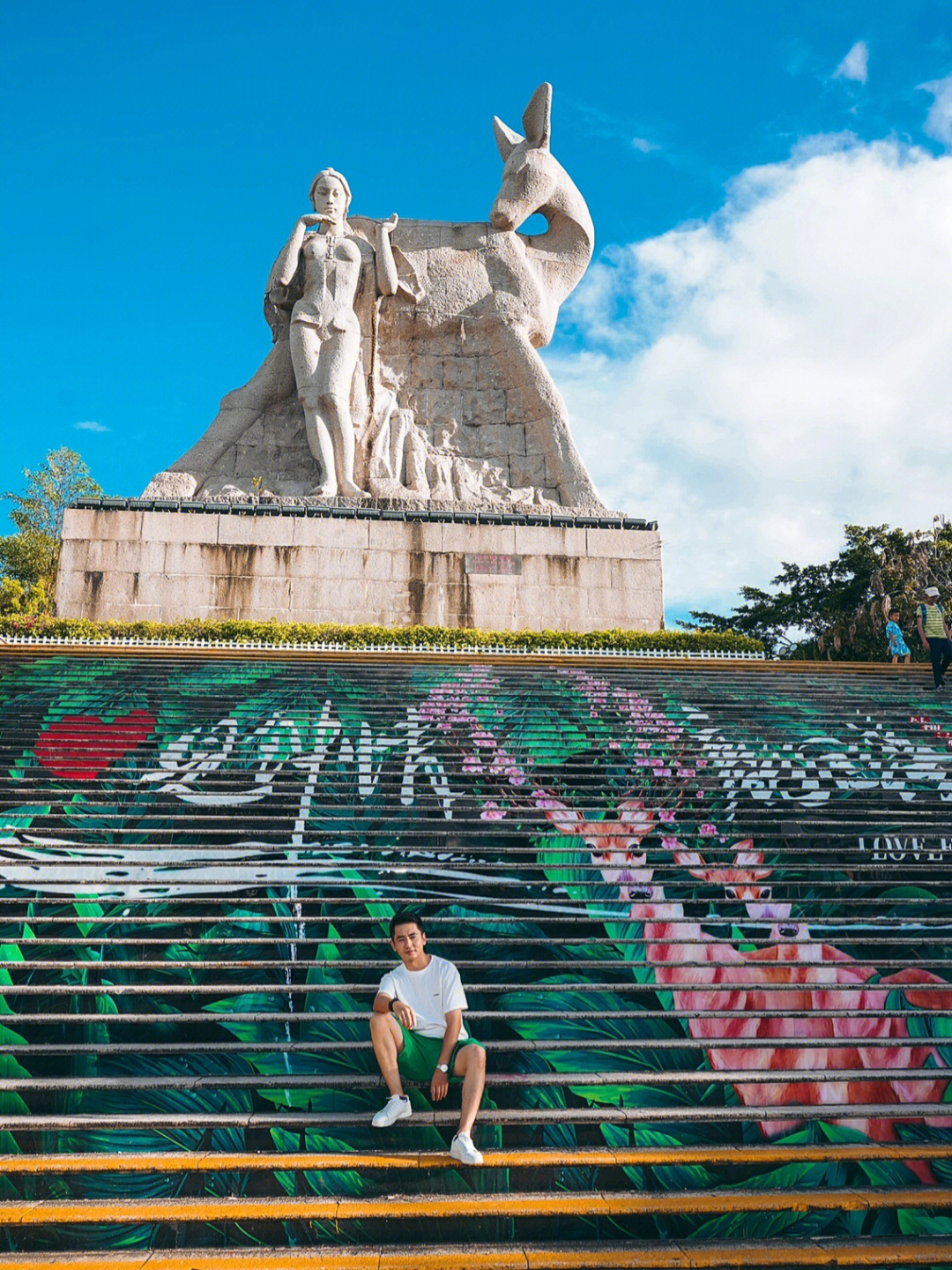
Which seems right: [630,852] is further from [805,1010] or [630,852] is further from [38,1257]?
[38,1257]

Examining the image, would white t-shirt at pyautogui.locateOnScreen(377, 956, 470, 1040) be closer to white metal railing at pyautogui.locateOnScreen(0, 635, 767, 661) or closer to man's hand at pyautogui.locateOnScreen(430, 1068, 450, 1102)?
man's hand at pyautogui.locateOnScreen(430, 1068, 450, 1102)

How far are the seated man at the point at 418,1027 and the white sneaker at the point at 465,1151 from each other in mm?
131

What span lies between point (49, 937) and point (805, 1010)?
3873 millimetres

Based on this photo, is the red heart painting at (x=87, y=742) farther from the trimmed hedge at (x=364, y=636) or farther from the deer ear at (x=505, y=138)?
the deer ear at (x=505, y=138)

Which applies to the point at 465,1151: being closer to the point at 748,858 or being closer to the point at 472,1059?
the point at 472,1059

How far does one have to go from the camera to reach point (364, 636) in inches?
509

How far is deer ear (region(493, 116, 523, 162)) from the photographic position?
18587 mm

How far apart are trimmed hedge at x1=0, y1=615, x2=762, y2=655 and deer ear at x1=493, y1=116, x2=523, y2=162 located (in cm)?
1088

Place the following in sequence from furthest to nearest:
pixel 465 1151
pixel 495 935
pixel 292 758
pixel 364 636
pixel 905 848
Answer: pixel 364 636
pixel 292 758
pixel 905 848
pixel 495 935
pixel 465 1151

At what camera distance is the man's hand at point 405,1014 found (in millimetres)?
3621

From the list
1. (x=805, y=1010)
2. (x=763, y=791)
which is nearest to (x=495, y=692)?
(x=763, y=791)

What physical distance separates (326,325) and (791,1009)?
14.7 meters

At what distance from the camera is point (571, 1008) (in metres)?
4.49

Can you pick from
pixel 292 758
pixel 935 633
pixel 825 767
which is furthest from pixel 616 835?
pixel 935 633
